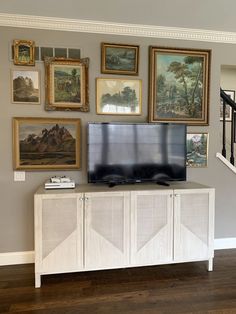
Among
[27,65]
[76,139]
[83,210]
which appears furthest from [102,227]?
[27,65]

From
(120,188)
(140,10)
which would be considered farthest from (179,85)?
(120,188)

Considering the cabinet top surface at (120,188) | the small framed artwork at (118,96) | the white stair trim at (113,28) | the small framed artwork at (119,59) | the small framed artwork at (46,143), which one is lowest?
the cabinet top surface at (120,188)

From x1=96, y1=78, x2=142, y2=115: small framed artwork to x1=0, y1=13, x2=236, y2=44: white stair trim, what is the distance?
0.58 metres

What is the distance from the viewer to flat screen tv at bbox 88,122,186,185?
3.00 metres

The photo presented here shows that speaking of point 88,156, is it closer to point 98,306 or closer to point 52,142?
point 52,142

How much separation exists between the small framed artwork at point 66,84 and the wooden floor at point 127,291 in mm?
1848

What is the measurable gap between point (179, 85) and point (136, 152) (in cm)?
107

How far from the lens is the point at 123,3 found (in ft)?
8.84

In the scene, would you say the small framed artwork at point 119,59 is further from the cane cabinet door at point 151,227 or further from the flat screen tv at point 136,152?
the cane cabinet door at point 151,227

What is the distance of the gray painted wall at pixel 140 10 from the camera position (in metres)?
2.69

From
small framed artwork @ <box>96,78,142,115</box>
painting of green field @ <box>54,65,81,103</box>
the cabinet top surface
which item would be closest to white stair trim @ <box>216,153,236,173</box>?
the cabinet top surface

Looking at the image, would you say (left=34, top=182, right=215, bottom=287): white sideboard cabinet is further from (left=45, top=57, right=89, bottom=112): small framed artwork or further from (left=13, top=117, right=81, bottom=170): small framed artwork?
(left=45, top=57, right=89, bottom=112): small framed artwork

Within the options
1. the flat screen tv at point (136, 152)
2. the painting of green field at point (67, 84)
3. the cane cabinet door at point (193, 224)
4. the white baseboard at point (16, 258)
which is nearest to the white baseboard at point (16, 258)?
the white baseboard at point (16, 258)

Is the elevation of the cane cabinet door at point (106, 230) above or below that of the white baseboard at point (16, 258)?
above
